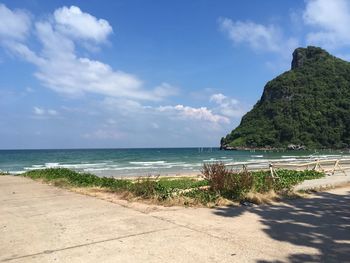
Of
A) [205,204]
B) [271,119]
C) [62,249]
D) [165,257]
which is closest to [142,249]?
[165,257]

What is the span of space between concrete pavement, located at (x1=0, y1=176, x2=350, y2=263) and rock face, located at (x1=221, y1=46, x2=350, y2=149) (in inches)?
→ 4619

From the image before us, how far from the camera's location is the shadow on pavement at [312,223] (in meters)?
5.76

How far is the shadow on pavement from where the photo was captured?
576cm

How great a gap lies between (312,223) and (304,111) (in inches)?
4872

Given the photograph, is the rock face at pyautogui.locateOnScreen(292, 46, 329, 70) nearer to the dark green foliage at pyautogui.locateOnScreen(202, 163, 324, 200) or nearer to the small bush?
the dark green foliage at pyautogui.locateOnScreen(202, 163, 324, 200)

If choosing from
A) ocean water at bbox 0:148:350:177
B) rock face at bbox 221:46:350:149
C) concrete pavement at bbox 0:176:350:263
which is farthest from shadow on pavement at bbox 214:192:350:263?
rock face at bbox 221:46:350:149

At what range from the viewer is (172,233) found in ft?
21.6

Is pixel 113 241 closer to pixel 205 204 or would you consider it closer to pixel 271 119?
pixel 205 204

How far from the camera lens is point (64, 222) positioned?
297 inches

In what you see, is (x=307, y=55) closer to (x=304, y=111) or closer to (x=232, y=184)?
(x=304, y=111)

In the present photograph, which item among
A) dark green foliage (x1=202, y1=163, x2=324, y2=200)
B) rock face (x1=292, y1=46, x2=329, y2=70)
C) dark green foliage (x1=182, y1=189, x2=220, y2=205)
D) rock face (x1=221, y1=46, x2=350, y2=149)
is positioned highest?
rock face (x1=292, y1=46, x2=329, y2=70)

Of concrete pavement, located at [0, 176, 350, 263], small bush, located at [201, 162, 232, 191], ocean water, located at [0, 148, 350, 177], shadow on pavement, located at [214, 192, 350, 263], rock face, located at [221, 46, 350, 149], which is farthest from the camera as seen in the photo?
rock face, located at [221, 46, 350, 149]

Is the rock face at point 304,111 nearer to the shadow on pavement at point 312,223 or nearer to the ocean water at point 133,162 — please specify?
the ocean water at point 133,162

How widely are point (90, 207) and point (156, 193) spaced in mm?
1592
